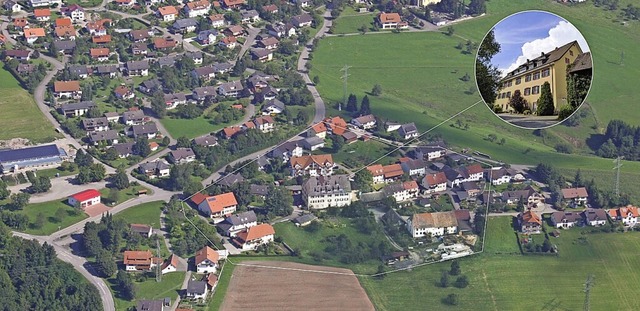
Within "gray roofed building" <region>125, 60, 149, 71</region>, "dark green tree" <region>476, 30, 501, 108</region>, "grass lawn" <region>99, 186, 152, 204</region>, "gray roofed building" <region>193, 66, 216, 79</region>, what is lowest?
"grass lawn" <region>99, 186, 152, 204</region>

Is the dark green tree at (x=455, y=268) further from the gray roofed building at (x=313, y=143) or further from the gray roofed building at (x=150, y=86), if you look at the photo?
the gray roofed building at (x=150, y=86)

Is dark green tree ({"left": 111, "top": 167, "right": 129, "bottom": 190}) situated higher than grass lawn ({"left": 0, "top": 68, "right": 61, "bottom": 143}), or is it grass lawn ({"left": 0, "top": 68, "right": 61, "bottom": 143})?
dark green tree ({"left": 111, "top": 167, "right": 129, "bottom": 190})

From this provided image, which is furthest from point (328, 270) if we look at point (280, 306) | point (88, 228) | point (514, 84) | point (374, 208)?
point (88, 228)

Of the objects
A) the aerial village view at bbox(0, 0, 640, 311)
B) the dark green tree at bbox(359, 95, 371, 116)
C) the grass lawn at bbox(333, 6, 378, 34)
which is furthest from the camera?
the grass lawn at bbox(333, 6, 378, 34)

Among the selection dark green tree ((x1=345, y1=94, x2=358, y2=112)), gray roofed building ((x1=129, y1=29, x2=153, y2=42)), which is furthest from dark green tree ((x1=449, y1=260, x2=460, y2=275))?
gray roofed building ((x1=129, y1=29, x2=153, y2=42))

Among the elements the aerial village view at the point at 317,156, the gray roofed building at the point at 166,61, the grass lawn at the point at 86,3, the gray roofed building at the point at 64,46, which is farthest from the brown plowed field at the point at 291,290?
the grass lawn at the point at 86,3

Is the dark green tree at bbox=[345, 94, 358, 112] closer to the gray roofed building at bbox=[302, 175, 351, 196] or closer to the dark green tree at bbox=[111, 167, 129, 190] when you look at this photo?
the dark green tree at bbox=[111, 167, 129, 190]

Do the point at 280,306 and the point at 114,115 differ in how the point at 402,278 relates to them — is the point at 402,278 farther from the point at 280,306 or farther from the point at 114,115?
the point at 114,115
